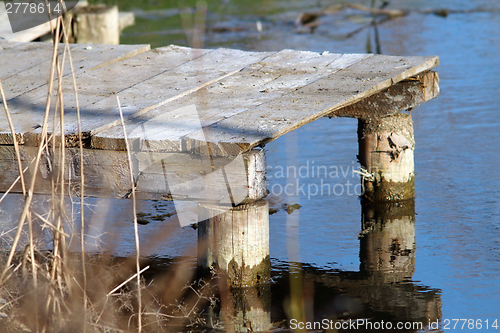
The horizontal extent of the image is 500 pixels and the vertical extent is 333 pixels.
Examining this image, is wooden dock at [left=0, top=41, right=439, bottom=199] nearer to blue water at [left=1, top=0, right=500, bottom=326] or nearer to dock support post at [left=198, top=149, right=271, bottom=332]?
dock support post at [left=198, top=149, right=271, bottom=332]

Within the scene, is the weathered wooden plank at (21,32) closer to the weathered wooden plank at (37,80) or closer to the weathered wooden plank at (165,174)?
the weathered wooden plank at (37,80)

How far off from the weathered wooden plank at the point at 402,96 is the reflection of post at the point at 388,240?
0.76m

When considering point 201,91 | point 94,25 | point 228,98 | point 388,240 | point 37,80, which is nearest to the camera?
point 228,98

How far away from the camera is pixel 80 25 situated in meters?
8.40

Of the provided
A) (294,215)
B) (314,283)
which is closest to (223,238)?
(314,283)

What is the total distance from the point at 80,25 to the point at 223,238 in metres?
5.78

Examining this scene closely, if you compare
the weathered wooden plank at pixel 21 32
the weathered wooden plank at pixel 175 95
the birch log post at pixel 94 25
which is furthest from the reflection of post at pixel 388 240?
the birch log post at pixel 94 25

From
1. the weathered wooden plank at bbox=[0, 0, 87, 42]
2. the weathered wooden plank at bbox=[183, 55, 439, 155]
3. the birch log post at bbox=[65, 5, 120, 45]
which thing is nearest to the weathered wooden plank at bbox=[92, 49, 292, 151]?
the weathered wooden plank at bbox=[183, 55, 439, 155]

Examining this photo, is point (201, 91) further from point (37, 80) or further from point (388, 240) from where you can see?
point (388, 240)

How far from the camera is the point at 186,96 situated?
12.9ft

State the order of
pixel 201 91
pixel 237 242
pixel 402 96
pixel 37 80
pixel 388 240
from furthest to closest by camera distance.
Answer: pixel 402 96, pixel 388 240, pixel 37 80, pixel 201 91, pixel 237 242

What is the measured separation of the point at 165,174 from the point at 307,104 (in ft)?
3.02

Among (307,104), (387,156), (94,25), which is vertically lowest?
(387,156)

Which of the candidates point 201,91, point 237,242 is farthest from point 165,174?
point 201,91
